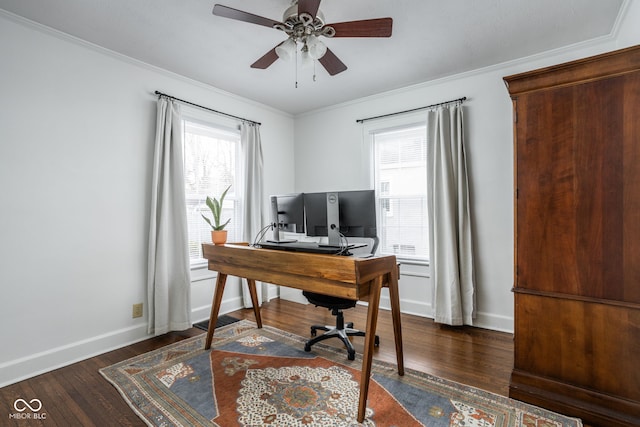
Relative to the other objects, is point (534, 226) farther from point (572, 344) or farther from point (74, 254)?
point (74, 254)

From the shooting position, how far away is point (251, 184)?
3805mm

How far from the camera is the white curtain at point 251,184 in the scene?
12.4 ft

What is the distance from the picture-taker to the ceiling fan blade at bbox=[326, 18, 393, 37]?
1.80 meters

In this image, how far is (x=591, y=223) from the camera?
67.1 inches

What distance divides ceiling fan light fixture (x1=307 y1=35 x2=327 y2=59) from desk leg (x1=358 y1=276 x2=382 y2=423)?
1504 millimetres

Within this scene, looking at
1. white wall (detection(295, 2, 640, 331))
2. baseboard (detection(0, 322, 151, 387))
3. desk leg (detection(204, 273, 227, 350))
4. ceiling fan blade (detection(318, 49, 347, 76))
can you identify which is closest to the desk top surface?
desk leg (detection(204, 273, 227, 350))

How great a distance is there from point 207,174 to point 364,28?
2.35m

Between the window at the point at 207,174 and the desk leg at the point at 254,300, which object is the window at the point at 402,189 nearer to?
the desk leg at the point at 254,300

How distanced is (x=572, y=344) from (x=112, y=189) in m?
3.56

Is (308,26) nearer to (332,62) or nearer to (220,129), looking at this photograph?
(332,62)

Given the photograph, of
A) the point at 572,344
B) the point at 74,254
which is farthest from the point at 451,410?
the point at 74,254

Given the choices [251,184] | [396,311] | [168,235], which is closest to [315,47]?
[396,311]

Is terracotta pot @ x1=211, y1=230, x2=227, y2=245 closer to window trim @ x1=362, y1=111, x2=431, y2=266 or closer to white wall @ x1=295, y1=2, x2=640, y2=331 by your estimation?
window trim @ x1=362, y1=111, x2=431, y2=266

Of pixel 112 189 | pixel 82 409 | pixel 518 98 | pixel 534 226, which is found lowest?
pixel 82 409
